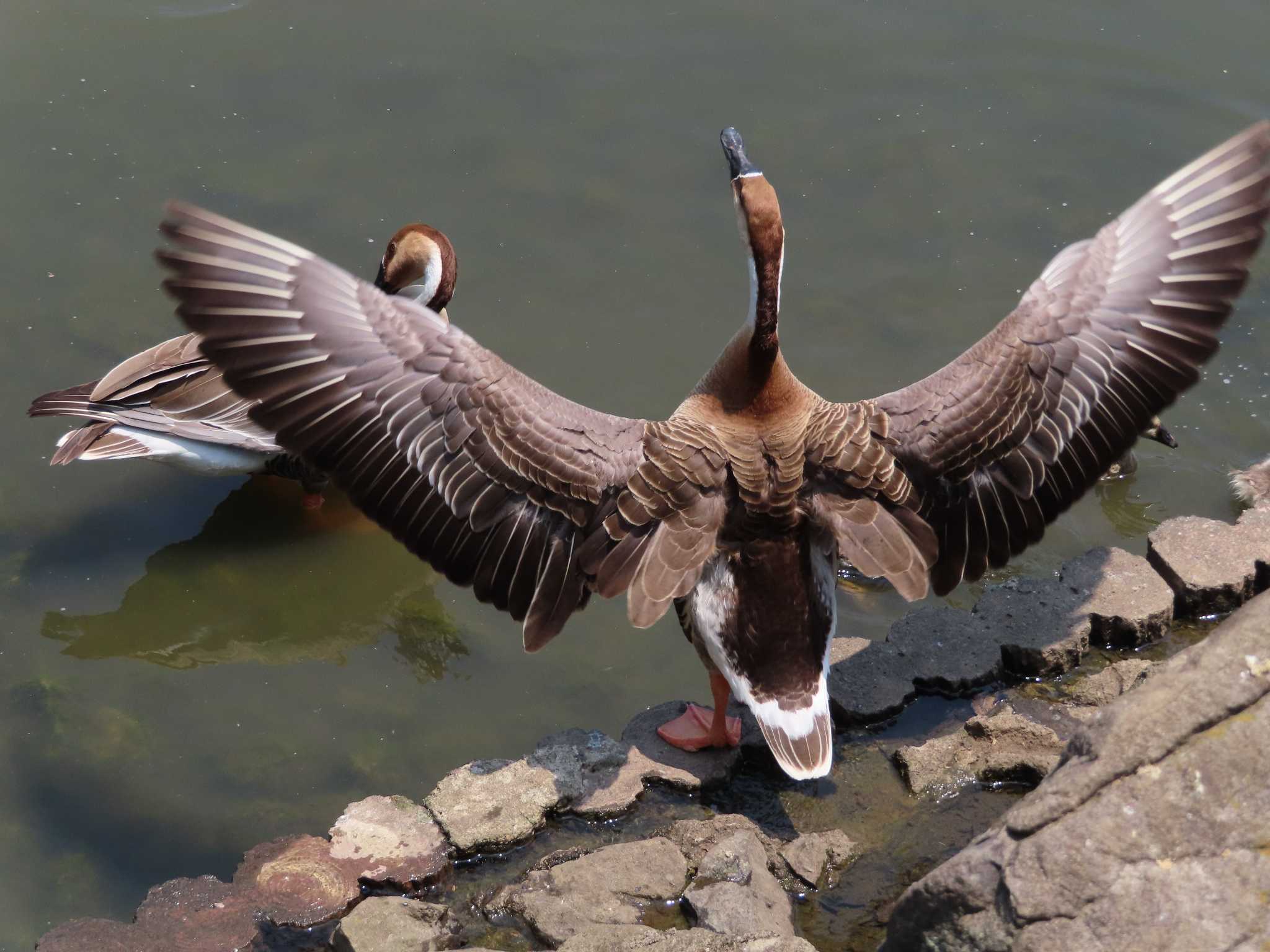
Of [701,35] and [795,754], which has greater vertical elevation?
[701,35]

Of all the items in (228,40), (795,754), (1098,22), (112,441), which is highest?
(1098,22)

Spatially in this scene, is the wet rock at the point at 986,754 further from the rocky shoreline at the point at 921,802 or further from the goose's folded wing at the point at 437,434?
the goose's folded wing at the point at 437,434

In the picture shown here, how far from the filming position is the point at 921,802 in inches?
215

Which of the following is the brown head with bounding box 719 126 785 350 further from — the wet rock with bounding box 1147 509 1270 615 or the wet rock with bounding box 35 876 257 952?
the wet rock with bounding box 35 876 257 952

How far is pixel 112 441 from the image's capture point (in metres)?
7.09

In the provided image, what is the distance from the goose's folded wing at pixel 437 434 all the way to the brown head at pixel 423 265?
247 cm

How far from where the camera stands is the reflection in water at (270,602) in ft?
22.2

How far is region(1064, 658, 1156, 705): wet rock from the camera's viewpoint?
588 centimetres

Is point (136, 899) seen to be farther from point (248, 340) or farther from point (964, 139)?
point (964, 139)

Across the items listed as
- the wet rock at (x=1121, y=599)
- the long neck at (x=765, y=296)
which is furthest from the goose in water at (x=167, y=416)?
the wet rock at (x=1121, y=599)

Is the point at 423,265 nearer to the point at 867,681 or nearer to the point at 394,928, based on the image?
the point at 867,681

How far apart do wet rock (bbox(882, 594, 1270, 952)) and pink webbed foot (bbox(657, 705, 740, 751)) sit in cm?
167

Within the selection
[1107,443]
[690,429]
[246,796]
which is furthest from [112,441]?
[1107,443]

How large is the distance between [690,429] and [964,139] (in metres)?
4.97
